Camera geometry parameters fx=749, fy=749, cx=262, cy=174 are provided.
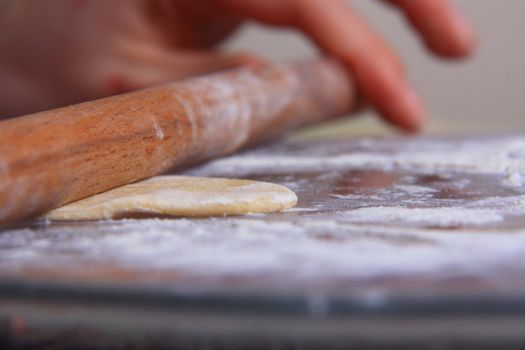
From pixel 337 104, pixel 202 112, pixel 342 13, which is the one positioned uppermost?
pixel 342 13

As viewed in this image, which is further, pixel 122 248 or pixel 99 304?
pixel 122 248

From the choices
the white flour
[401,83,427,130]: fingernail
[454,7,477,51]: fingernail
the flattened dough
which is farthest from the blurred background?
the flattened dough

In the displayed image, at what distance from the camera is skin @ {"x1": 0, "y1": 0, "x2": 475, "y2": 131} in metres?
1.67

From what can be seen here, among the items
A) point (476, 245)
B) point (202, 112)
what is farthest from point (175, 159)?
point (476, 245)

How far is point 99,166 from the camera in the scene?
719 millimetres

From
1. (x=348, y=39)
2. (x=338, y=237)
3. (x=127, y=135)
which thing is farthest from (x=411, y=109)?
(x=338, y=237)

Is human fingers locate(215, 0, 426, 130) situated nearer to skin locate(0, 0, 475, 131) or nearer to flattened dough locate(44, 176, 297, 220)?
skin locate(0, 0, 475, 131)

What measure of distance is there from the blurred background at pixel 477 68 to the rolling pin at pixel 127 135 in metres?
2.37

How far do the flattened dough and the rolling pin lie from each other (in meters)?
0.02

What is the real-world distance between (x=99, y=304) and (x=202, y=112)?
55cm

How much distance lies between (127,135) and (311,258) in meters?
0.33

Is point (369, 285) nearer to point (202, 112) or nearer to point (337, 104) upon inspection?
point (202, 112)

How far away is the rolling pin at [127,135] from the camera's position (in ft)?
2.07

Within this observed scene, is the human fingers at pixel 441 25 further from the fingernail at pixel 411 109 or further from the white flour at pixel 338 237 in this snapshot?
the white flour at pixel 338 237
